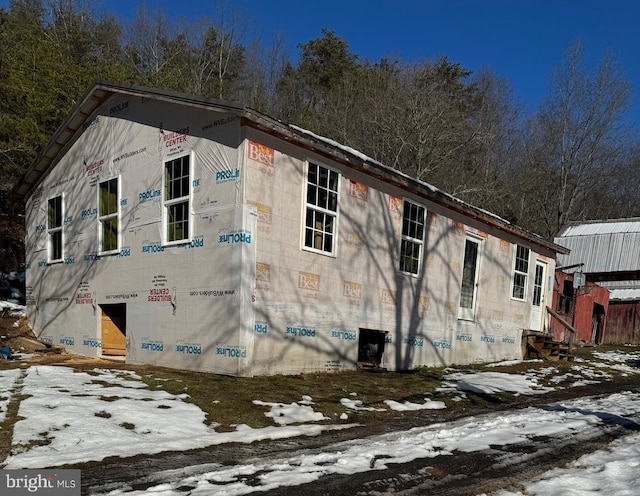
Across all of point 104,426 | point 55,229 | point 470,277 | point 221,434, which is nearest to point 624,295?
point 470,277

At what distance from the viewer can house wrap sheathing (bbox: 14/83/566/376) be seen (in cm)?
865

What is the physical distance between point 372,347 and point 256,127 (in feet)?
18.8

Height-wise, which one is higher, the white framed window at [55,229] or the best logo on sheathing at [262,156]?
the best logo on sheathing at [262,156]

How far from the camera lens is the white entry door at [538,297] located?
1747 cm

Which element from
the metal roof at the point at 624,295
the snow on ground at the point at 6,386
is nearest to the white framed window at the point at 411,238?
the snow on ground at the point at 6,386

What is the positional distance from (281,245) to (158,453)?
192 inches

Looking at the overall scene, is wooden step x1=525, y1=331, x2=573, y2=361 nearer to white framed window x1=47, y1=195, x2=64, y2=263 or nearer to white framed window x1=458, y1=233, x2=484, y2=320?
white framed window x1=458, y1=233, x2=484, y2=320

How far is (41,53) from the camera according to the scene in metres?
18.3

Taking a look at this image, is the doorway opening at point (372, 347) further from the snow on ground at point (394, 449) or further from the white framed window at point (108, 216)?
the white framed window at point (108, 216)

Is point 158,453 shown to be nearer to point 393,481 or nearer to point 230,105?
point 393,481

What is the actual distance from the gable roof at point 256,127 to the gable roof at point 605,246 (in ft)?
66.1

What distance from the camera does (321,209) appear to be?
979 centimetres

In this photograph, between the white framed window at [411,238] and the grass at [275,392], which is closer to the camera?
the grass at [275,392]

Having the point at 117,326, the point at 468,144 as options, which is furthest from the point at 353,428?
the point at 468,144
